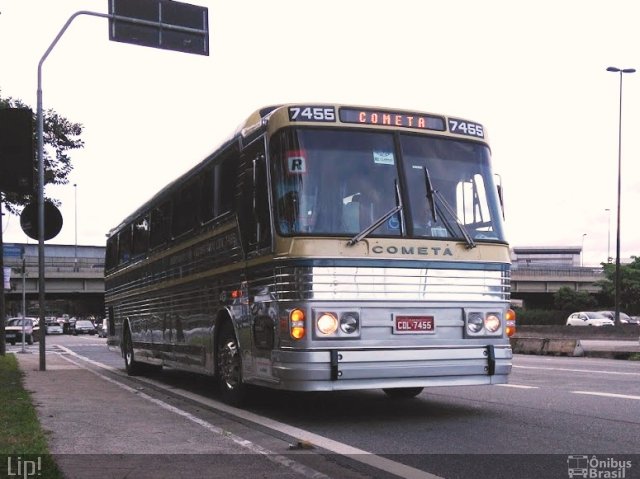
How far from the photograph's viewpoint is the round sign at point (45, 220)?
626 inches

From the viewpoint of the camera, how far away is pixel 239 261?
356 inches

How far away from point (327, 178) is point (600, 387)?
6.26 metres

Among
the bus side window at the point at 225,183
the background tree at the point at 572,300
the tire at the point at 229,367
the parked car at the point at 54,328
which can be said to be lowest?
the parked car at the point at 54,328

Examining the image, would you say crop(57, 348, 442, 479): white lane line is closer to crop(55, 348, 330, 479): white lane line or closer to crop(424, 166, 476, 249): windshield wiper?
crop(55, 348, 330, 479): white lane line

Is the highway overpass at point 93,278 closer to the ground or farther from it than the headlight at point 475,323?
closer to the ground

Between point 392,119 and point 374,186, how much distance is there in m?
0.88

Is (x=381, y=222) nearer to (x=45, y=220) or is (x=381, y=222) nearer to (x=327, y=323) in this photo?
(x=327, y=323)

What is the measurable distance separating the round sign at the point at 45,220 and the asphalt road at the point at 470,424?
200 inches

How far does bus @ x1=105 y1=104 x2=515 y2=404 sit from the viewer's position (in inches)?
304

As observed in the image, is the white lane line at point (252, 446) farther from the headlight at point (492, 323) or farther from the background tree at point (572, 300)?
the background tree at point (572, 300)

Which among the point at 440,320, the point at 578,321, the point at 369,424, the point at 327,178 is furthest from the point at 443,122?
the point at 578,321

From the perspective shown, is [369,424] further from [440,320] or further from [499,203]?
[499,203]

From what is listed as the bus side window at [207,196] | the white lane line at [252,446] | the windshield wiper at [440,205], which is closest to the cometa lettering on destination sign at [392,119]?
the windshield wiper at [440,205]

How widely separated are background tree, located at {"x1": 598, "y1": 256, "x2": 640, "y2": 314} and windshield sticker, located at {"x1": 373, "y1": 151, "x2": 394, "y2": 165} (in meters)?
62.8
